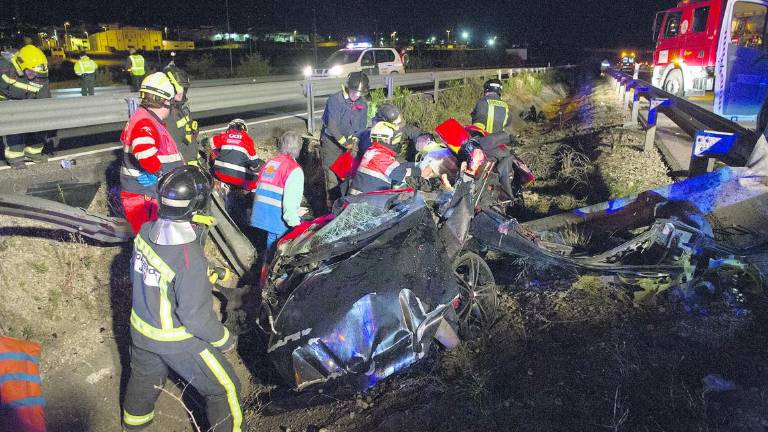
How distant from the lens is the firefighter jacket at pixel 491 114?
656 cm

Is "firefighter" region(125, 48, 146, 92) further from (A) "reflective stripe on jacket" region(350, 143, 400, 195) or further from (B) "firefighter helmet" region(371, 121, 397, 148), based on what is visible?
(A) "reflective stripe on jacket" region(350, 143, 400, 195)

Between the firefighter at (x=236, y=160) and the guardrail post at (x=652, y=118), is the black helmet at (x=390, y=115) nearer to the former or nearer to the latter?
the firefighter at (x=236, y=160)

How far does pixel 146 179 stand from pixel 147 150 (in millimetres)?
335

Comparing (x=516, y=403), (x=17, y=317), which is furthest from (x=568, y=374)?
(x=17, y=317)

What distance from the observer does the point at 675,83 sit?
14266 millimetres

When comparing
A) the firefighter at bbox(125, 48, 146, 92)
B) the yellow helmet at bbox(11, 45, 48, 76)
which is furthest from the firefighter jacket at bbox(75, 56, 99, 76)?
the yellow helmet at bbox(11, 45, 48, 76)

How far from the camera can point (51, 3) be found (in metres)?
61.5

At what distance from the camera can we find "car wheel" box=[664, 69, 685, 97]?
13891 millimetres

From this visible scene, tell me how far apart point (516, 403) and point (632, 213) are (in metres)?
2.99

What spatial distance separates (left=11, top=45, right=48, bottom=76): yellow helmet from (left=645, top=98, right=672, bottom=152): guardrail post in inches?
371

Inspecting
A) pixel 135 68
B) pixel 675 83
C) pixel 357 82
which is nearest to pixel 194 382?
pixel 357 82

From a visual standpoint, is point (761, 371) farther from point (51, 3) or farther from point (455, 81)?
point (51, 3)

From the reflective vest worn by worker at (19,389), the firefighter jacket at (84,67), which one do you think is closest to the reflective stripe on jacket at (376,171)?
the reflective vest worn by worker at (19,389)

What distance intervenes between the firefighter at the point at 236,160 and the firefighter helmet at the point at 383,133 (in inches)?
62.5
